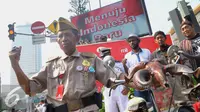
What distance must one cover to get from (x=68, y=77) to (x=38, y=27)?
14.8 m

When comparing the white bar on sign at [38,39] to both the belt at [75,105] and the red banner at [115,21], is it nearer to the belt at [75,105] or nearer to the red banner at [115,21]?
the red banner at [115,21]

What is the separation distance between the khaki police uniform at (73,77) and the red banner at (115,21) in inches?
412

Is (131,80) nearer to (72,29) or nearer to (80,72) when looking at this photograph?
(80,72)

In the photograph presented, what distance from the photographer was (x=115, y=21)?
13938 mm

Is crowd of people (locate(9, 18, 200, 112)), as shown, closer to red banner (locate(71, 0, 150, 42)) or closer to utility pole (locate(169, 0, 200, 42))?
utility pole (locate(169, 0, 200, 42))

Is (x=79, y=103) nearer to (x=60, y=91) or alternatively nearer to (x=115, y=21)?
(x=60, y=91)

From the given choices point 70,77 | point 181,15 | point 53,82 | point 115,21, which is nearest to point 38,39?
point 115,21

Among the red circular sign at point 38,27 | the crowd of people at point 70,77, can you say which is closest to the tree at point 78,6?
the red circular sign at point 38,27

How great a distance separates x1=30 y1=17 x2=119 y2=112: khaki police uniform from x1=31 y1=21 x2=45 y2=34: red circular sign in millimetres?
14273

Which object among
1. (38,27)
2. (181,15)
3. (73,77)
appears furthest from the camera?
(38,27)

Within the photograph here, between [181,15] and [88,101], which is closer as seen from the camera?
[88,101]

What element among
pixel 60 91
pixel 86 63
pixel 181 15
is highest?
pixel 181 15

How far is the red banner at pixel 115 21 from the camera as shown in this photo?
13.1m

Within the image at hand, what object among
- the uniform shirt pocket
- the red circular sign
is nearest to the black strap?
the uniform shirt pocket
